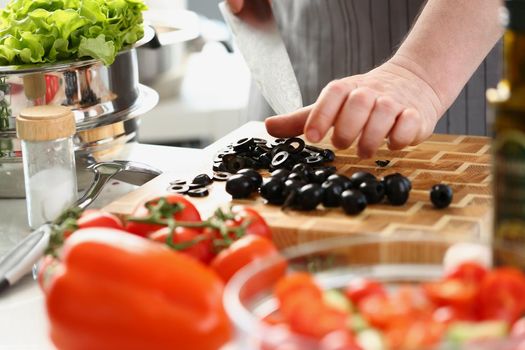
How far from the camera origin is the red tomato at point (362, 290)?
61 centimetres

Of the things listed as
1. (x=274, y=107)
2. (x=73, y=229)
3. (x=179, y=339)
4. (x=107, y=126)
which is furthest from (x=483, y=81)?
(x=179, y=339)

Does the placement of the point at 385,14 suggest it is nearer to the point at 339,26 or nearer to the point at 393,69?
the point at 339,26

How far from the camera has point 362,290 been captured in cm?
→ 61

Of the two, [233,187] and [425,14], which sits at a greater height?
[425,14]

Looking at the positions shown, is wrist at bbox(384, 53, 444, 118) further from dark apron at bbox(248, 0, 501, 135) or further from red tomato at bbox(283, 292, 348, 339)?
red tomato at bbox(283, 292, 348, 339)

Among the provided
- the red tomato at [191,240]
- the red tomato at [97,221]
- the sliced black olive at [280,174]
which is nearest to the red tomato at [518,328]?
the red tomato at [191,240]

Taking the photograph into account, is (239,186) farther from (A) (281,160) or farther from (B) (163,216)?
(B) (163,216)

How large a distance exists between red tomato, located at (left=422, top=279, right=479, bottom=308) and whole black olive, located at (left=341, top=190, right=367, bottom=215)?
1.39 feet

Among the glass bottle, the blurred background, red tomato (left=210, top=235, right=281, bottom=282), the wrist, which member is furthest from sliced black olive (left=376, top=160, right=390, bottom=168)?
the blurred background

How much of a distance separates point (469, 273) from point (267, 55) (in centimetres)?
107

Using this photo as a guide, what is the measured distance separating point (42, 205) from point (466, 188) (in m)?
0.53

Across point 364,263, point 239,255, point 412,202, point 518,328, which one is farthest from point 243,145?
point 518,328

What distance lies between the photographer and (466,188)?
3.78ft

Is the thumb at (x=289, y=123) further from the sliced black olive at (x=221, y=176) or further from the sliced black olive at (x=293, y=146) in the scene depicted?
the sliced black olive at (x=221, y=176)
